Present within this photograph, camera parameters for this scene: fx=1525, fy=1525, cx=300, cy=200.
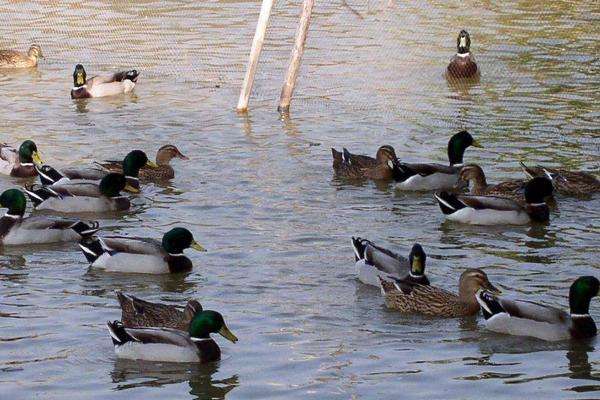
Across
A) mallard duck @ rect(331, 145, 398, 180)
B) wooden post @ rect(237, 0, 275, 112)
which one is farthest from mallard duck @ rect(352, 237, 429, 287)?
wooden post @ rect(237, 0, 275, 112)

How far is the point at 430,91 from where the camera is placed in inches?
874

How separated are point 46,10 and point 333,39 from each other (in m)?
6.60

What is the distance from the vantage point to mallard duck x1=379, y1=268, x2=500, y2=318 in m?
12.1

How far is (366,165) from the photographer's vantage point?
17141 millimetres

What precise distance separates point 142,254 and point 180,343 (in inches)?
96.5

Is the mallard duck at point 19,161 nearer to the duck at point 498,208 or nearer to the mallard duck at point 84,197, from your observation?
the mallard duck at point 84,197

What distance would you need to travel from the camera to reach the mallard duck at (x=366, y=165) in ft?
55.8

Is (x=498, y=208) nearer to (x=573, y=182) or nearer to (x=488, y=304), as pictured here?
(x=573, y=182)

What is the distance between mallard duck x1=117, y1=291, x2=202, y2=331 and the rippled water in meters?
0.26

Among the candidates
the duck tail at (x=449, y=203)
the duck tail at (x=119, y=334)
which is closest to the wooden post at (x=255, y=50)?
the duck tail at (x=449, y=203)

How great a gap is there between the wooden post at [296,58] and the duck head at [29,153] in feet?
13.3

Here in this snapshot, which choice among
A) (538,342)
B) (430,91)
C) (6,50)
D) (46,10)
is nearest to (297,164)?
(430,91)

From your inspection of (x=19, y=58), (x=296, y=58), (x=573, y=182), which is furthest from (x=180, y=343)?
(x=19, y=58)

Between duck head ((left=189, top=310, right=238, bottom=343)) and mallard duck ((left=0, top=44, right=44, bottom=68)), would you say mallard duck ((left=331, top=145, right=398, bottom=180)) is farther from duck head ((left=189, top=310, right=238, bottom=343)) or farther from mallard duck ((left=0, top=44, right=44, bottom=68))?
mallard duck ((left=0, top=44, right=44, bottom=68))
